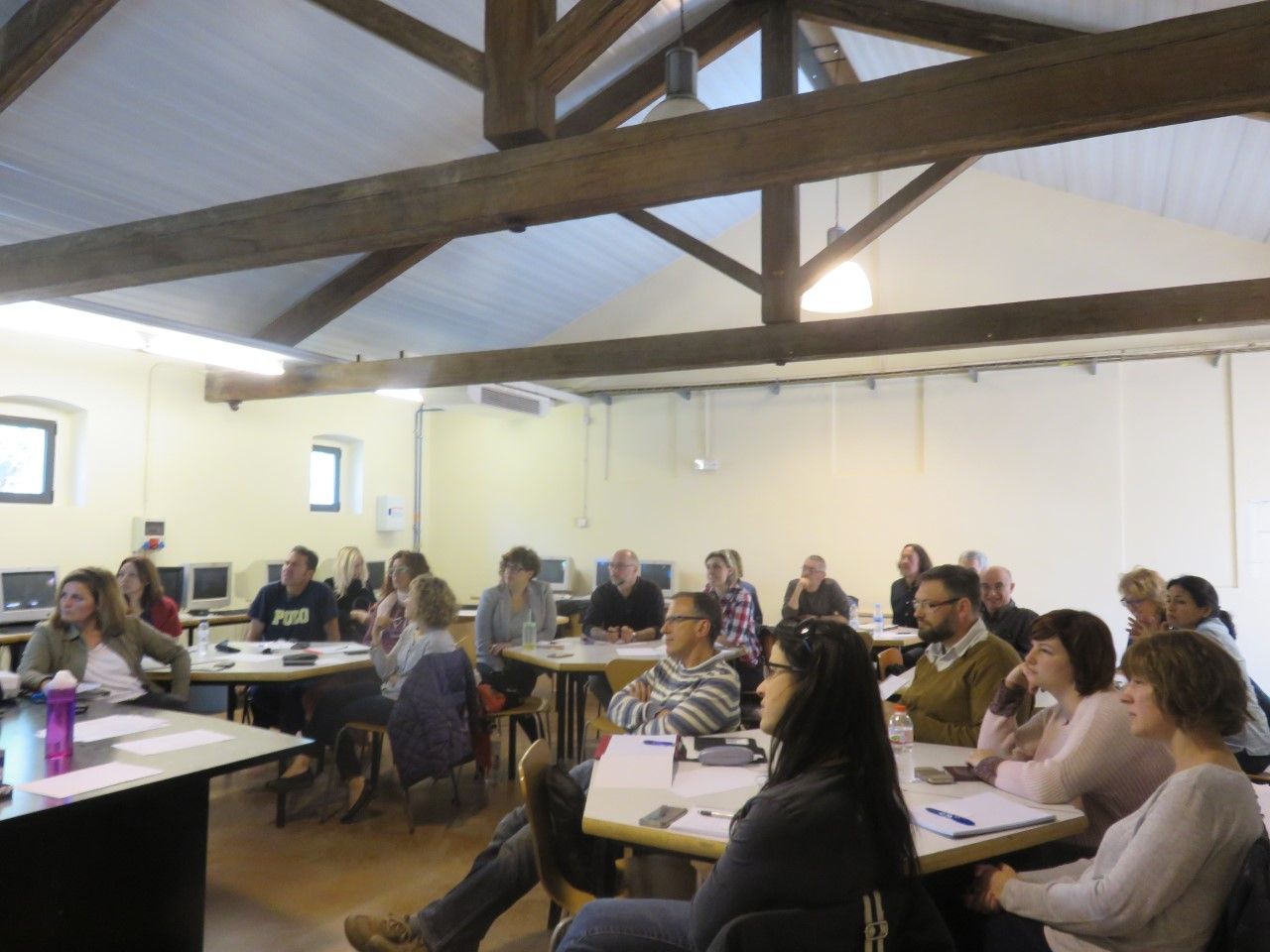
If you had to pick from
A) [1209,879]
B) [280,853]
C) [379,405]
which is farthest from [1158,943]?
[379,405]

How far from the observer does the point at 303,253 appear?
3582 millimetres

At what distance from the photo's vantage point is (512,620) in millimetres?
5477

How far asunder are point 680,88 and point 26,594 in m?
5.17

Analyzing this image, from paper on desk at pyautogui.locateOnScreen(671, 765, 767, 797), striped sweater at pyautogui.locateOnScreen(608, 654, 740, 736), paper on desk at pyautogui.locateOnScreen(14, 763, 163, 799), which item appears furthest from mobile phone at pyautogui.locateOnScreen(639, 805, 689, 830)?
paper on desk at pyautogui.locateOnScreen(14, 763, 163, 799)

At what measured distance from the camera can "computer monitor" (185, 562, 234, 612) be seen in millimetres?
6805

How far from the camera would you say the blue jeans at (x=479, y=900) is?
2.58m

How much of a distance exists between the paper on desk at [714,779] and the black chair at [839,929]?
2.31 feet

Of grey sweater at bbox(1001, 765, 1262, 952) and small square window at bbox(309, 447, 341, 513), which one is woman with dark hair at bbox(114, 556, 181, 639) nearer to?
small square window at bbox(309, 447, 341, 513)

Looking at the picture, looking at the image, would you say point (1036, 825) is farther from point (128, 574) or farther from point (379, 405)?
point (379, 405)

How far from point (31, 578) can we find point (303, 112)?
3.53 meters

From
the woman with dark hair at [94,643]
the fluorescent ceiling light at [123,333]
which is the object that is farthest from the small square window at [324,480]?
the woman with dark hair at [94,643]

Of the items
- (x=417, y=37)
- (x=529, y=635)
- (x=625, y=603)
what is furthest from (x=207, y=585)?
(x=417, y=37)

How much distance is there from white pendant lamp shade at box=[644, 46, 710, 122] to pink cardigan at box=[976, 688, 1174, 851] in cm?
316

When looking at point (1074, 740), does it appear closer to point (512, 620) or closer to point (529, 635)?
point (529, 635)
